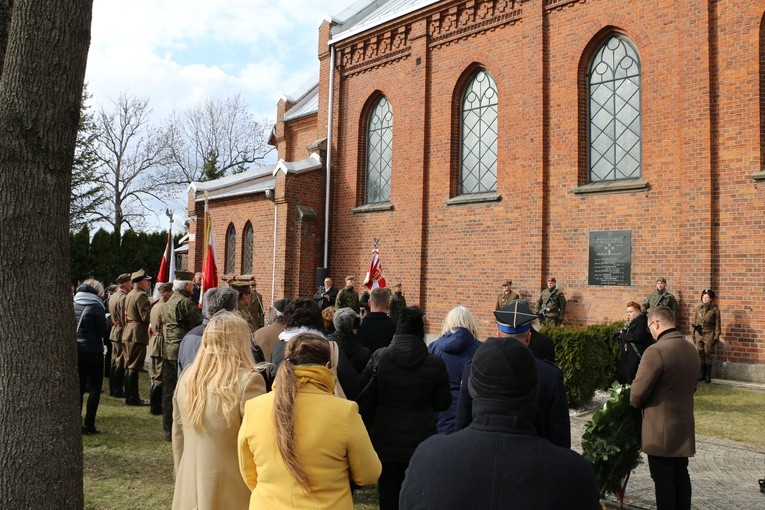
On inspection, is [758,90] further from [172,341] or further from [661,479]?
[172,341]

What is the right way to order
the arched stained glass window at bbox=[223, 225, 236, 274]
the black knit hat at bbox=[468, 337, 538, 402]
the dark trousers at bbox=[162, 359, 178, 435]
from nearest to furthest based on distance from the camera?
the black knit hat at bbox=[468, 337, 538, 402]
the dark trousers at bbox=[162, 359, 178, 435]
the arched stained glass window at bbox=[223, 225, 236, 274]

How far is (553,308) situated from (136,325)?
27.0 feet

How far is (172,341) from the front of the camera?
26.1 feet

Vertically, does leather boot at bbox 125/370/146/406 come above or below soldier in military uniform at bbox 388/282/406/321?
below

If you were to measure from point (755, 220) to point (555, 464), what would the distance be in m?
11.1

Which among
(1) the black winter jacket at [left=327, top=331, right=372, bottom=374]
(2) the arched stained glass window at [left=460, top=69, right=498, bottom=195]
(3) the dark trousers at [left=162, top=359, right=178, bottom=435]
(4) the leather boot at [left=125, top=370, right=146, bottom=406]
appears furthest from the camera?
(2) the arched stained glass window at [left=460, top=69, right=498, bottom=195]

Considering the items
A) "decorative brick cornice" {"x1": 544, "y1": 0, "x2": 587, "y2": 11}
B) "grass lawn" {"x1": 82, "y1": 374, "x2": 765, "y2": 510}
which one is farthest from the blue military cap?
"decorative brick cornice" {"x1": 544, "y1": 0, "x2": 587, "y2": 11}

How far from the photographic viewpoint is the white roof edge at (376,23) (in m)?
16.3

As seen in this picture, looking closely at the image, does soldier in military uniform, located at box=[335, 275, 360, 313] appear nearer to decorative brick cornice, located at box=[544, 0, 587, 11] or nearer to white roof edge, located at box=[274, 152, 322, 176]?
white roof edge, located at box=[274, 152, 322, 176]

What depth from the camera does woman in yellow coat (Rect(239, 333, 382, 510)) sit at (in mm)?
2588

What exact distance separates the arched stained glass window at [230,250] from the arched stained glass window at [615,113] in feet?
41.3

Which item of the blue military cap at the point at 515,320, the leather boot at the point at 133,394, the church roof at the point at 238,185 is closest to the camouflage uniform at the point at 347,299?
the leather boot at the point at 133,394

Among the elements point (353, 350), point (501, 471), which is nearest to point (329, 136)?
point (353, 350)

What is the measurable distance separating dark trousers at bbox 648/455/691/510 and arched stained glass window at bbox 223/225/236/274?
1825cm
